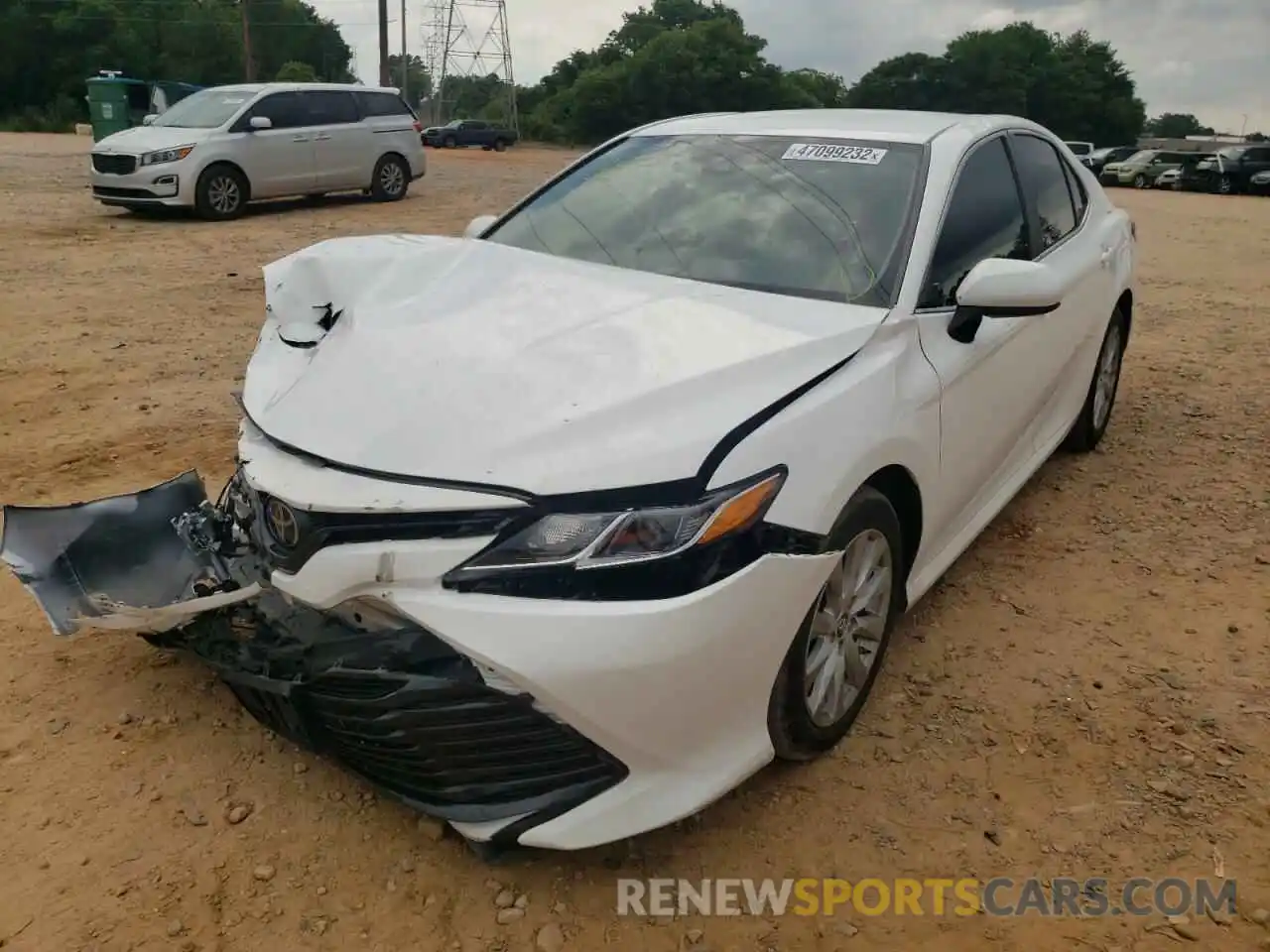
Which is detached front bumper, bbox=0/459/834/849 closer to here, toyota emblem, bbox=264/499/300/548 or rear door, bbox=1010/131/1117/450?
toyota emblem, bbox=264/499/300/548

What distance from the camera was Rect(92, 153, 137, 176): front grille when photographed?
1155 cm

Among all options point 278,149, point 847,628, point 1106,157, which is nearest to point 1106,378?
point 847,628

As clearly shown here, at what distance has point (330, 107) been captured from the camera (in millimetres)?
13266

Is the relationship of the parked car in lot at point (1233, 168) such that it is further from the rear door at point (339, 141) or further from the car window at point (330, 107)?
the car window at point (330, 107)

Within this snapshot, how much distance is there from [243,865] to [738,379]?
1561 mm

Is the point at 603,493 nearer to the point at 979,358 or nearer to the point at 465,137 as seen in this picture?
the point at 979,358

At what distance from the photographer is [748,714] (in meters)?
2.23

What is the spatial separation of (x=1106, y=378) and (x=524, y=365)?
355cm

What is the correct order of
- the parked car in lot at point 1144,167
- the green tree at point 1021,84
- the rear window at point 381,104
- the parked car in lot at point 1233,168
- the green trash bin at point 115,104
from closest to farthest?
the rear window at point 381,104
the green trash bin at point 115,104
the parked car in lot at point 1233,168
the parked car in lot at point 1144,167
the green tree at point 1021,84

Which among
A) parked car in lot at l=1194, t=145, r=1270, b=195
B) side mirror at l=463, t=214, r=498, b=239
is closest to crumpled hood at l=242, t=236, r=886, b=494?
side mirror at l=463, t=214, r=498, b=239

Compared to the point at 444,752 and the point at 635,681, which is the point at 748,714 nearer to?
the point at 635,681

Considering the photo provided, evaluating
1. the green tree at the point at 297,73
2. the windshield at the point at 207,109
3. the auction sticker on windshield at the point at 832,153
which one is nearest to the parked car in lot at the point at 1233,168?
the windshield at the point at 207,109

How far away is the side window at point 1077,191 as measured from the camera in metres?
4.32

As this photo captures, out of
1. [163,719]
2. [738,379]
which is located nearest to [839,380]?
[738,379]
